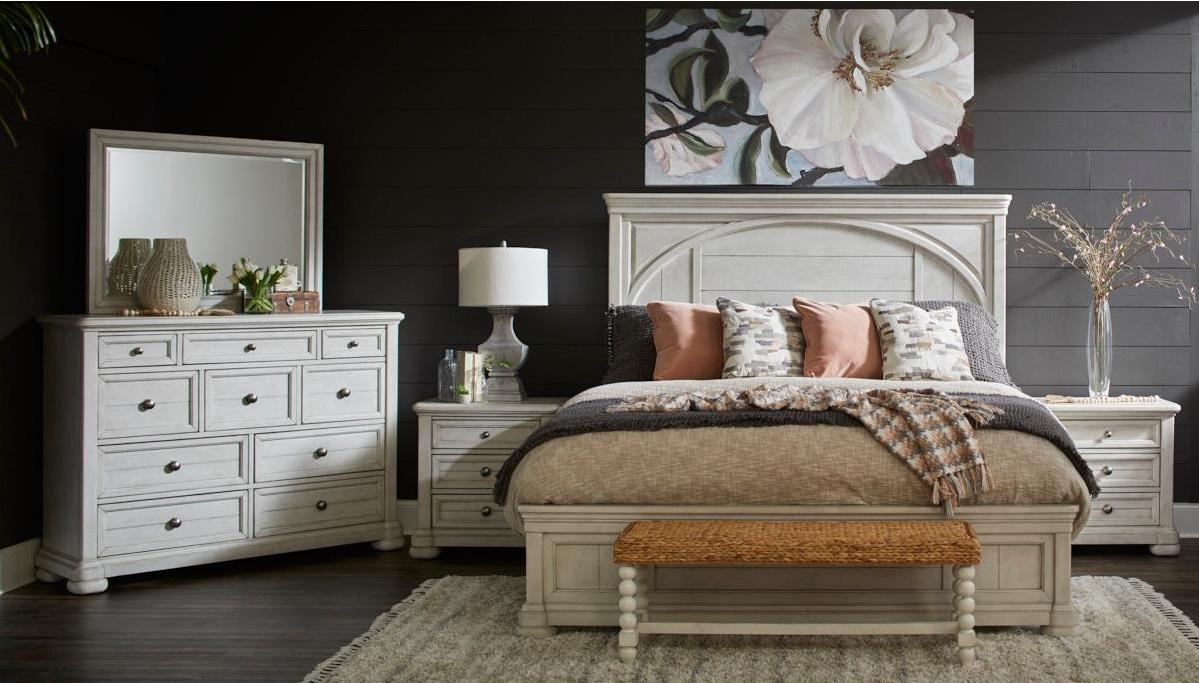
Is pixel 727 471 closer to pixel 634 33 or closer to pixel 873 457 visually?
pixel 873 457

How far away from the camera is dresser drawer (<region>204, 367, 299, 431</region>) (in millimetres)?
4180

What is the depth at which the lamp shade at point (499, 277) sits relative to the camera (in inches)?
181

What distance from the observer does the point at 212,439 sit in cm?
418

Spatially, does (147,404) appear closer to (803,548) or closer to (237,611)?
(237,611)

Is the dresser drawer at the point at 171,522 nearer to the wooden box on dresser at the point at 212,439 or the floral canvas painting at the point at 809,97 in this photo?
the wooden box on dresser at the point at 212,439

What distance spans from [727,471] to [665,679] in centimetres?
63

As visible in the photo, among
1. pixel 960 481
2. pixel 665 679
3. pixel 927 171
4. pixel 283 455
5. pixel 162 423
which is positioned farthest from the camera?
pixel 927 171

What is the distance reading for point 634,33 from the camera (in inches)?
196

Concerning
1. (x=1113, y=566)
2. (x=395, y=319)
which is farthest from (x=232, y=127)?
(x=1113, y=566)

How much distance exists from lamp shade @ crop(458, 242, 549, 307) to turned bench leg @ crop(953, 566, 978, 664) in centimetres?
220

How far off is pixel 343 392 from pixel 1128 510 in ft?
10.4

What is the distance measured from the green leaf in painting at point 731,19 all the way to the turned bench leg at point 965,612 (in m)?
2.82

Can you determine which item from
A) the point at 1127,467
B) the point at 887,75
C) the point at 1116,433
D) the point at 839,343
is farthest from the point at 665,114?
the point at 1127,467

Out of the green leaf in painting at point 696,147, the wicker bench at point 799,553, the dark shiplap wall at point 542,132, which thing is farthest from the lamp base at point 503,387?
the wicker bench at point 799,553
